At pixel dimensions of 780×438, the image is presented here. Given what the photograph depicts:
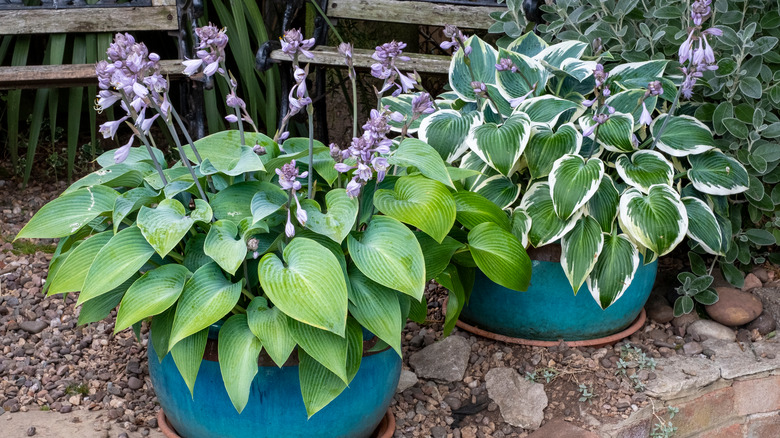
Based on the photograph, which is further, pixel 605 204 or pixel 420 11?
pixel 420 11

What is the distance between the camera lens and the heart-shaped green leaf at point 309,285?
1429mm

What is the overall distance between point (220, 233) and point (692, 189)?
146 centimetres

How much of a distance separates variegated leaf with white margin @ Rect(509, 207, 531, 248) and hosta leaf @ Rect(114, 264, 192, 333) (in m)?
0.93

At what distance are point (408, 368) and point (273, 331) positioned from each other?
85cm

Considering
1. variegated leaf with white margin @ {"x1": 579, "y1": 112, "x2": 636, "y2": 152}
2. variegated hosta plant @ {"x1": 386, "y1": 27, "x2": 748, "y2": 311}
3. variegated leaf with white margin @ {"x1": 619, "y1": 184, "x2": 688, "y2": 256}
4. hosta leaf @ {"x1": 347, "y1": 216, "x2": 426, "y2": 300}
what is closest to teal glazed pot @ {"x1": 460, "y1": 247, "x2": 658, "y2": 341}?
variegated hosta plant @ {"x1": 386, "y1": 27, "x2": 748, "y2": 311}

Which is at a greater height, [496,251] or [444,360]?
[496,251]

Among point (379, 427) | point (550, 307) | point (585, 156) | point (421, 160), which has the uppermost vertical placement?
point (421, 160)

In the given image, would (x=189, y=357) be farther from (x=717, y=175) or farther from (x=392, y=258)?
(x=717, y=175)

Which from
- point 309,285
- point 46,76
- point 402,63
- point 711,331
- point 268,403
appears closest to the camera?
point 309,285

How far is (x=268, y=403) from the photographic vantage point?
5.47ft

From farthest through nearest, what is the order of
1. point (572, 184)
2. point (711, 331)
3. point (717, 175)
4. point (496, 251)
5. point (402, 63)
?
point (402, 63) < point (711, 331) < point (717, 175) < point (572, 184) < point (496, 251)

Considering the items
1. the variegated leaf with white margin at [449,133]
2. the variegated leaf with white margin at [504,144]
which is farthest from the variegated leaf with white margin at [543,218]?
the variegated leaf with white margin at [449,133]

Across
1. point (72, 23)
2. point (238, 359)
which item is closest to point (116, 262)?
point (238, 359)

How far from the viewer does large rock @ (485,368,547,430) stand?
2.12 m
